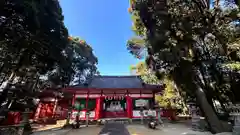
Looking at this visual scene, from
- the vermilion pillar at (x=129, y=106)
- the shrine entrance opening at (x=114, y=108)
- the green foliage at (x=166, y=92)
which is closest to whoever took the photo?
the green foliage at (x=166, y=92)

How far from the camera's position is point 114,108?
480 inches

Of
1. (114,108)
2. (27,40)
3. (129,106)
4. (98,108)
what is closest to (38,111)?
(98,108)

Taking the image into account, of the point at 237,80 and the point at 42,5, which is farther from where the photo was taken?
the point at 237,80

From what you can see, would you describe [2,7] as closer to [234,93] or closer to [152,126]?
[152,126]

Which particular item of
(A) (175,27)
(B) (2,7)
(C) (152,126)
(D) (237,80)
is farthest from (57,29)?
(D) (237,80)

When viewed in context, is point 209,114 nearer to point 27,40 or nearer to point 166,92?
point 166,92

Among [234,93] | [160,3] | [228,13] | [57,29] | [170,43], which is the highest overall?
[160,3]

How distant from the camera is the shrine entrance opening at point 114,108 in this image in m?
11.3

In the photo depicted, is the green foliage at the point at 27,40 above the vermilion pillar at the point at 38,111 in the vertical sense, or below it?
above

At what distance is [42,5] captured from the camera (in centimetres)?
604

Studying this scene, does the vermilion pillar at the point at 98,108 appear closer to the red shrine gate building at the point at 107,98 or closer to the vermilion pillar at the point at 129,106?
the red shrine gate building at the point at 107,98

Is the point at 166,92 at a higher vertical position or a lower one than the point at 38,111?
higher

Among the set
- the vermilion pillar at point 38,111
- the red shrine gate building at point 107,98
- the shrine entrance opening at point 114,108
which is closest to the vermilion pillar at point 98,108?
the red shrine gate building at point 107,98

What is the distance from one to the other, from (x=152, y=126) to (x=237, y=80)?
16.9 feet
